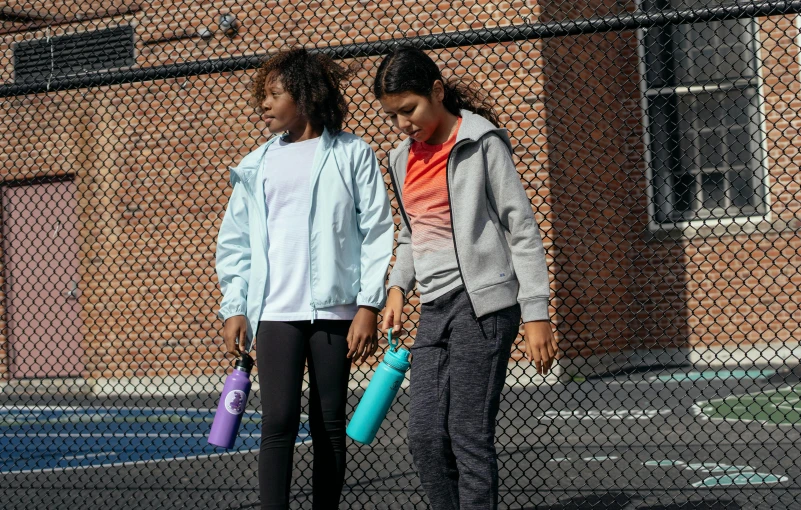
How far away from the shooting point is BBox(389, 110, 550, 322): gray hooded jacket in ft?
8.63

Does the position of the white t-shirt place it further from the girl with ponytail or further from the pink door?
the pink door

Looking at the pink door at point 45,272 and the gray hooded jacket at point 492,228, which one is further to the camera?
the pink door at point 45,272

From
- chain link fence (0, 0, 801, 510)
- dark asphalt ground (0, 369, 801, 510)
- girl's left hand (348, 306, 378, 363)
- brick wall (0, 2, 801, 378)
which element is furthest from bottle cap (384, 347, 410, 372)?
brick wall (0, 2, 801, 378)

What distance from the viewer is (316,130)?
3.12m

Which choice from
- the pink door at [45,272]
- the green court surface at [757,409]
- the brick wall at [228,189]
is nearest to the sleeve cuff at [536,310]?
the green court surface at [757,409]

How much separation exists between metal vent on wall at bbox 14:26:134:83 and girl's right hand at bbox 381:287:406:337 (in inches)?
302

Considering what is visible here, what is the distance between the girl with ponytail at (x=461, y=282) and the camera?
2.60 m

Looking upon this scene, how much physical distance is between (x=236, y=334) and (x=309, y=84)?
0.94 meters

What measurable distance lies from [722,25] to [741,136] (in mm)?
1349

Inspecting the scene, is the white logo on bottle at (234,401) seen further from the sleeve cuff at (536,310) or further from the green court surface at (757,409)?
the green court surface at (757,409)

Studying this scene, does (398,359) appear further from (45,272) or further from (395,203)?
(45,272)

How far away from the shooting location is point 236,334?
2967 mm

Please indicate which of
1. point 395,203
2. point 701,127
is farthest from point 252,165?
point 701,127

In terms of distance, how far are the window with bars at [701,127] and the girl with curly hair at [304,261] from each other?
757 centimetres
